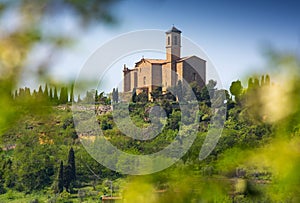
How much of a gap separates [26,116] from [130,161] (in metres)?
0.12

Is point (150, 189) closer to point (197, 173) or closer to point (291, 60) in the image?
point (197, 173)

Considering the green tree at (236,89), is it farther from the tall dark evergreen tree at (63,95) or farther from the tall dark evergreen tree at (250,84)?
the tall dark evergreen tree at (63,95)

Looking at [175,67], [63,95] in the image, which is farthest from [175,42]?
[63,95]

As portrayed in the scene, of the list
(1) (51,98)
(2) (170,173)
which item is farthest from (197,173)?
(1) (51,98)

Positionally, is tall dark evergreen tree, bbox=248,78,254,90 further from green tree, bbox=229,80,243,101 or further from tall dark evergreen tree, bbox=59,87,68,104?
tall dark evergreen tree, bbox=59,87,68,104

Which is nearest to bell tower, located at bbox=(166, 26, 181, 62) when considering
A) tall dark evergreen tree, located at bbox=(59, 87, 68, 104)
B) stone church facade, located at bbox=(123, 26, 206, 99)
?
stone church facade, located at bbox=(123, 26, 206, 99)

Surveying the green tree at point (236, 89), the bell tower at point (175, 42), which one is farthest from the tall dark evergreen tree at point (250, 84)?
the bell tower at point (175, 42)

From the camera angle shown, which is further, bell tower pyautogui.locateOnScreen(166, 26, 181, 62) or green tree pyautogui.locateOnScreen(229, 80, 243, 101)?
bell tower pyautogui.locateOnScreen(166, 26, 181, 62)

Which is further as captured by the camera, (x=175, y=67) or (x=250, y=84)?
(x=175, y=67)

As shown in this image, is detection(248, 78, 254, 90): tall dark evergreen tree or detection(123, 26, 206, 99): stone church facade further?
detection(123, 26, 206, 99): stone church facade

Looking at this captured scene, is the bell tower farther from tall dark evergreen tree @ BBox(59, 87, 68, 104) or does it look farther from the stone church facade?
tall dark evergreen tree @ BBox(59, 87, 68, 104)

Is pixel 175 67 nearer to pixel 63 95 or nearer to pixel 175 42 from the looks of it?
pixel 175 42

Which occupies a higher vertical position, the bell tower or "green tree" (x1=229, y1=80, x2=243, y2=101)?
the bell tower

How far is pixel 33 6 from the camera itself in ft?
1.38
